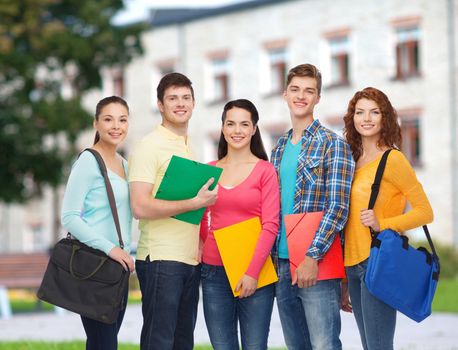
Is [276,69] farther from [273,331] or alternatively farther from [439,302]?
[273,331]

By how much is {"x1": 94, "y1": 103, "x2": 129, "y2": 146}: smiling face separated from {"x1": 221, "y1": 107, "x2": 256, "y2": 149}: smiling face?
660 mm

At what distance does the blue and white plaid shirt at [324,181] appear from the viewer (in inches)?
255

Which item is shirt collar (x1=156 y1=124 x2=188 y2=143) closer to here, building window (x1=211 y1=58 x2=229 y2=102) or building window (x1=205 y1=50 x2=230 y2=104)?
building window (x1=205 y1=50 x2=230 y2=104)

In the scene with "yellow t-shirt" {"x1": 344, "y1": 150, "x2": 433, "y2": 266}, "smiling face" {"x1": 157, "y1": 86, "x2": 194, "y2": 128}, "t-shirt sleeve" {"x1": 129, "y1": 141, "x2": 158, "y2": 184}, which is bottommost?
"yellow t-shirt" {"x1": 344, "y1": 150, "x2": 433, "y2": 266}

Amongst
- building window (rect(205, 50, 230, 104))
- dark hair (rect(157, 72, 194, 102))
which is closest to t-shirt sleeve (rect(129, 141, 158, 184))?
dark hair (rect(157, 72, 194, 102))

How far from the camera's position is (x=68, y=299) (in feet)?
22.3

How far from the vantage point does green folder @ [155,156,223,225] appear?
21.6 feet

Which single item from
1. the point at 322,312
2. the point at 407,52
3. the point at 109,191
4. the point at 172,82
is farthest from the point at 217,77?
the point at 322,312

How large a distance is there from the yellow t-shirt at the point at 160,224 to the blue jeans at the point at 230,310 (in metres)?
0.17

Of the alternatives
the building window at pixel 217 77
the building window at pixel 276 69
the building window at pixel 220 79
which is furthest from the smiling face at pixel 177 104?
the building window at pixel 220 79

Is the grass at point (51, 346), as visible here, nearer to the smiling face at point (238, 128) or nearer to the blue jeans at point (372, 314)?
the blue jeans at point (372, 314)

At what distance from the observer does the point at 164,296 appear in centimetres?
664

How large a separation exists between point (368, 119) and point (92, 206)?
177cm

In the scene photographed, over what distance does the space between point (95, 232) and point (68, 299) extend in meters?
0.45
